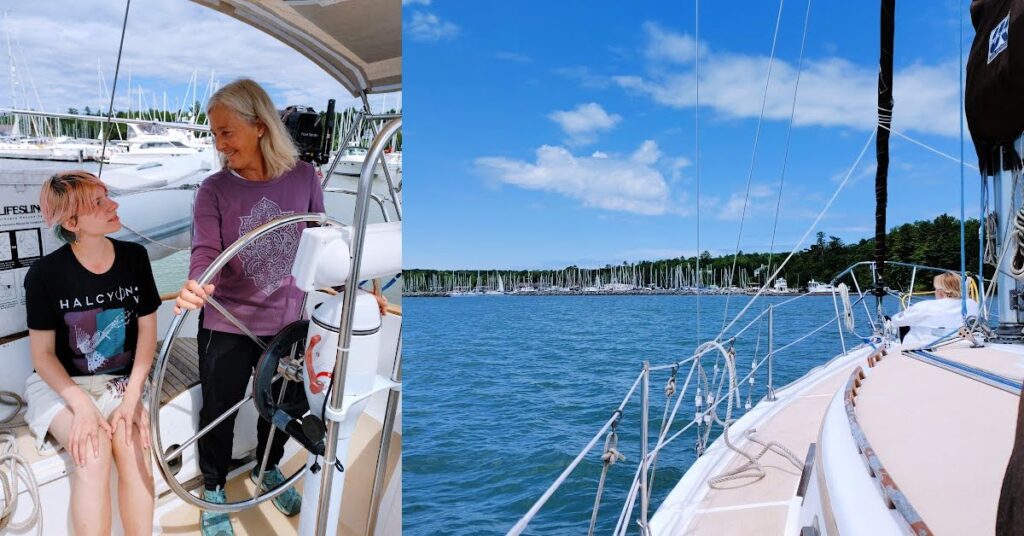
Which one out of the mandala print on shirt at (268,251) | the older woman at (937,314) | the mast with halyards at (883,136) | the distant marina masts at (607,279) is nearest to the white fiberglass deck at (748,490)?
the older woman at (937,314)

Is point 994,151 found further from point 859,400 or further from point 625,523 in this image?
point 625,523

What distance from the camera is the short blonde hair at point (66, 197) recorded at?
96cm

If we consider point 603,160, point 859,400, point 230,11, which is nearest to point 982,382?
point 859,400

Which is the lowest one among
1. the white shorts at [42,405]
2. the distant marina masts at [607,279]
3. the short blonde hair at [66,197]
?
the distant marina masts at [607,279]

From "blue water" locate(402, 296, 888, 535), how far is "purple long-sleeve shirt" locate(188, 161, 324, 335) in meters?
0.23

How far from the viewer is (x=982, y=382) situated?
162 cm

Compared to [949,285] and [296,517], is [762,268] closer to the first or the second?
[949,285]

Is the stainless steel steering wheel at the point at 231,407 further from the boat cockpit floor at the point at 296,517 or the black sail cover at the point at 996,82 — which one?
the black sail cover at the point at 996,82

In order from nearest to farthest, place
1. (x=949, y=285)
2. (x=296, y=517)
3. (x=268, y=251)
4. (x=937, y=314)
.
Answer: (x=268, y=251), (x=296, y=517), (x=937, y=314), (x=949, y=285)

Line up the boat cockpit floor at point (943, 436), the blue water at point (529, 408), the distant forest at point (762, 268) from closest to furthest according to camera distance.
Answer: the boat cockpit floor at point (943, 436) → the blue water at point (529, 408) → the distant forest at point (762, 268)

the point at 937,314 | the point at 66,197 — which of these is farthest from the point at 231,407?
the point at 937,314

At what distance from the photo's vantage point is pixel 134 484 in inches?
42.3

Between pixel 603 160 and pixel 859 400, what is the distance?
46595 mm

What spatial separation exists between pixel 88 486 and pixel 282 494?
0.35 meters
